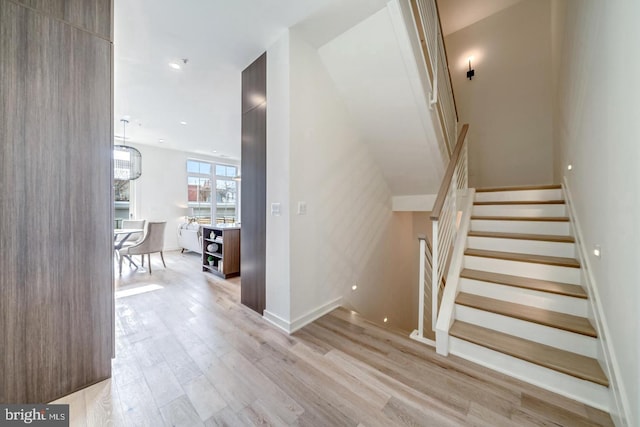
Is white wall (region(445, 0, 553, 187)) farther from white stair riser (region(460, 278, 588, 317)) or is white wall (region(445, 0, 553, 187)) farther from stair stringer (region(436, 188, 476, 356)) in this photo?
white stair riser (region(460, 278, 588, 317))

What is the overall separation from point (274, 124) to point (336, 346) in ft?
7.11

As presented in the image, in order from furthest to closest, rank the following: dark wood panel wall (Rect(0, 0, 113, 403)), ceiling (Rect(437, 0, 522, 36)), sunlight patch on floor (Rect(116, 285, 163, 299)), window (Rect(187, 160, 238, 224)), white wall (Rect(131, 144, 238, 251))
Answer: window (Rect(187, 160, 238, 224)) → white wall (Rect(131, 144, 238, 251)) → ceiling (Rect(437, 0, 522, 36)) → sunlight patch on floor (Rect(116, 285, 163, 299)) → dark wood panel wall (Rect(0, 0, 113, 403))

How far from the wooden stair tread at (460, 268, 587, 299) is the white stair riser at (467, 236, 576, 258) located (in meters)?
0.35

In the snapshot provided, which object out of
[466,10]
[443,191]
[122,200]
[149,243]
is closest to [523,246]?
[443,191]

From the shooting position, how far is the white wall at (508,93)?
356 cm

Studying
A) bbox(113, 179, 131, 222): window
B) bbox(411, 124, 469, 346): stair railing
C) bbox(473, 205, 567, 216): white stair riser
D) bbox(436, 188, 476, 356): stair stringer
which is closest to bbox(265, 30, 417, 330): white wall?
bbox(411, 124, 469, 346): stair railing

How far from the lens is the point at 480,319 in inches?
75.8

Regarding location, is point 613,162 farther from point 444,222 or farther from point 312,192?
point 312,192

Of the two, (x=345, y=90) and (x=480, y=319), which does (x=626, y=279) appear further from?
(x=345, y=90)

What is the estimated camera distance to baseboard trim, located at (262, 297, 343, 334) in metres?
2.23

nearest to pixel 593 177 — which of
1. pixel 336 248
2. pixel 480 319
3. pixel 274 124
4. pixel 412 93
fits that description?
pixel 480 319

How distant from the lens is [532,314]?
5.82ft

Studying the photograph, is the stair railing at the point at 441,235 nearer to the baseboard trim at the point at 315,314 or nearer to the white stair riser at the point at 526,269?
the white stair riser at the point at 526,269

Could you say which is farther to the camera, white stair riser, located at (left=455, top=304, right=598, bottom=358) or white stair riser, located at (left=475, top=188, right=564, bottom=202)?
white stair riser, located at (left=475, top=188, right=564, bottom=202)
